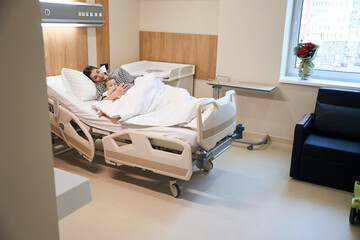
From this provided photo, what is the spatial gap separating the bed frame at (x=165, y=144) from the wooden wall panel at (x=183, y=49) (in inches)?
61.4

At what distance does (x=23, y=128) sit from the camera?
2.06 feet

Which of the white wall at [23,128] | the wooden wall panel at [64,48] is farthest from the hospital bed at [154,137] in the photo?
the white wall at [23,128]

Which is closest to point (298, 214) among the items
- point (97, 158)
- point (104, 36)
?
point (97, 158)

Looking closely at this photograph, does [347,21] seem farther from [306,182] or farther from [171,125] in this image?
[171,125]

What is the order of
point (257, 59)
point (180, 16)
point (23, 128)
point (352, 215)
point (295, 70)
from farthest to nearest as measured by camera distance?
point (180, 16), point (295, 70), point (257, 59), point (352, 215), point (23, 128)

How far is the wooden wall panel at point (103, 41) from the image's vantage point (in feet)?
14.8

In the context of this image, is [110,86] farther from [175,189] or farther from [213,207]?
[213,207]

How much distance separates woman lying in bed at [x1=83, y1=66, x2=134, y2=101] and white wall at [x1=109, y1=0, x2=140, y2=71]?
2.84ft

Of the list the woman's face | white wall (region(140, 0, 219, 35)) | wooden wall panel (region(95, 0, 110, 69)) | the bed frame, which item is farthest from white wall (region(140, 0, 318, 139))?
the woman's face

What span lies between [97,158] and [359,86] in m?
2.95

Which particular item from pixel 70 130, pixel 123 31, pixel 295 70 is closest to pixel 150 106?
pixel 70 130

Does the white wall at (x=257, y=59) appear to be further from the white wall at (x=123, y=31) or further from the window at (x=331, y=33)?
the white wall at (x=123, y=31)

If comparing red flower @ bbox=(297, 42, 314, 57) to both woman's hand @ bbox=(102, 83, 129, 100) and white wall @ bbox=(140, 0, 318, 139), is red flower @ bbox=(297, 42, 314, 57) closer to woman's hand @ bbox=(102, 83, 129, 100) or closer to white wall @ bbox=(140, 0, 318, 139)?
white wall @ bbox=(140, 0, 318, 139)

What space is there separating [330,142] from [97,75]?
246 centimetres
